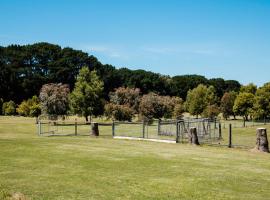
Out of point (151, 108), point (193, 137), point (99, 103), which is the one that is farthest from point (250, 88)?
point (193, 137)

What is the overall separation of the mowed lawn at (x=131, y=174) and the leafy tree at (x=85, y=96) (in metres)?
45.3

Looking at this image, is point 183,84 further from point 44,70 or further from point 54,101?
point 54,101

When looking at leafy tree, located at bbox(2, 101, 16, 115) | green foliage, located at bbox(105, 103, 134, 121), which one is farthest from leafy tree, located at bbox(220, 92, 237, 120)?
leafy tree, located at bbox(2, 101, 16, 115)

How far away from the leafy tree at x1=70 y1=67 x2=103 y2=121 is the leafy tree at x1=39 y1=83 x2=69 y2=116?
146cm

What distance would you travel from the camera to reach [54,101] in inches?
2466

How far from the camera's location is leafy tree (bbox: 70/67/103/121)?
2562 inches

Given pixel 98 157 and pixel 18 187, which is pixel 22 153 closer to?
pixel 98 157

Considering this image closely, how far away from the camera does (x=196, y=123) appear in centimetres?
3488

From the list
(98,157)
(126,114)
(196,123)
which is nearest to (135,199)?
(98,157)

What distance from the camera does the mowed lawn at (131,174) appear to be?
35.9 ft

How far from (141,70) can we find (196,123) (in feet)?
310

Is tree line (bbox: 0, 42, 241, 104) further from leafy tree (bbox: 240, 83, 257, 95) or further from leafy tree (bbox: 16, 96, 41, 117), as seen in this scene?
leafy tree (bbox: 240, 83, 257, 95)

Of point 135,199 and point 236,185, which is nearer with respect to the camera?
point 135,199

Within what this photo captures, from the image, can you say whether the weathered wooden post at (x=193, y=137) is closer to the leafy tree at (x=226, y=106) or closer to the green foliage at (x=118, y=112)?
the green foliage at (x=118, y=112)
